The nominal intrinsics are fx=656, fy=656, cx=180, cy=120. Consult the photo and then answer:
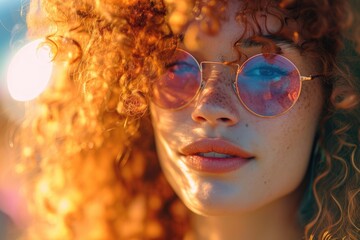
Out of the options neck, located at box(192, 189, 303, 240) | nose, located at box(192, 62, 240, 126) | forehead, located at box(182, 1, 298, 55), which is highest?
forehead, located at box(182, 1, 298, 55)

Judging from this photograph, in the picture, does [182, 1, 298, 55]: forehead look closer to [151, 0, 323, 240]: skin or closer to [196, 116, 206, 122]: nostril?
[151, 0, 323, 240]: skin

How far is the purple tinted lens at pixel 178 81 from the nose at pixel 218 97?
35mm

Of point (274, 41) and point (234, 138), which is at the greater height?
point (274, 41)

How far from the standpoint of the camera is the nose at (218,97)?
2115mm

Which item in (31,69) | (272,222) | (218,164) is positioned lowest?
(272,222)

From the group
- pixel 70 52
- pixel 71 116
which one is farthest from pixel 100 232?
pixel 70 52

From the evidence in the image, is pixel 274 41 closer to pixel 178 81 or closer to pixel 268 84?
pixel 268 84

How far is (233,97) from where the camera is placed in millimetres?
2135

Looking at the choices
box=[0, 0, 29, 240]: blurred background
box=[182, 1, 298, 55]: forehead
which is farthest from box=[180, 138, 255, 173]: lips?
box=[0, 0, 29, 240]: blurred background

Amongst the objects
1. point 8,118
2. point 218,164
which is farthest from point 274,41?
point 8,118

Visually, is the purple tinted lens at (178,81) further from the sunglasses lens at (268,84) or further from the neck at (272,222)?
the neck at (272,222)

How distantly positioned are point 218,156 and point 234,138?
0.28 ft

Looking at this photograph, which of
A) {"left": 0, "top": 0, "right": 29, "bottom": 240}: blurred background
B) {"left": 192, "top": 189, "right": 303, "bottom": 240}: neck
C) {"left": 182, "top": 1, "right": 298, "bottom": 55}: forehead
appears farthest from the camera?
{"left": 0, "top": 0, "right": 29, "bottom": 240}: blurred background

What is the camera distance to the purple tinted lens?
2.18 meters
